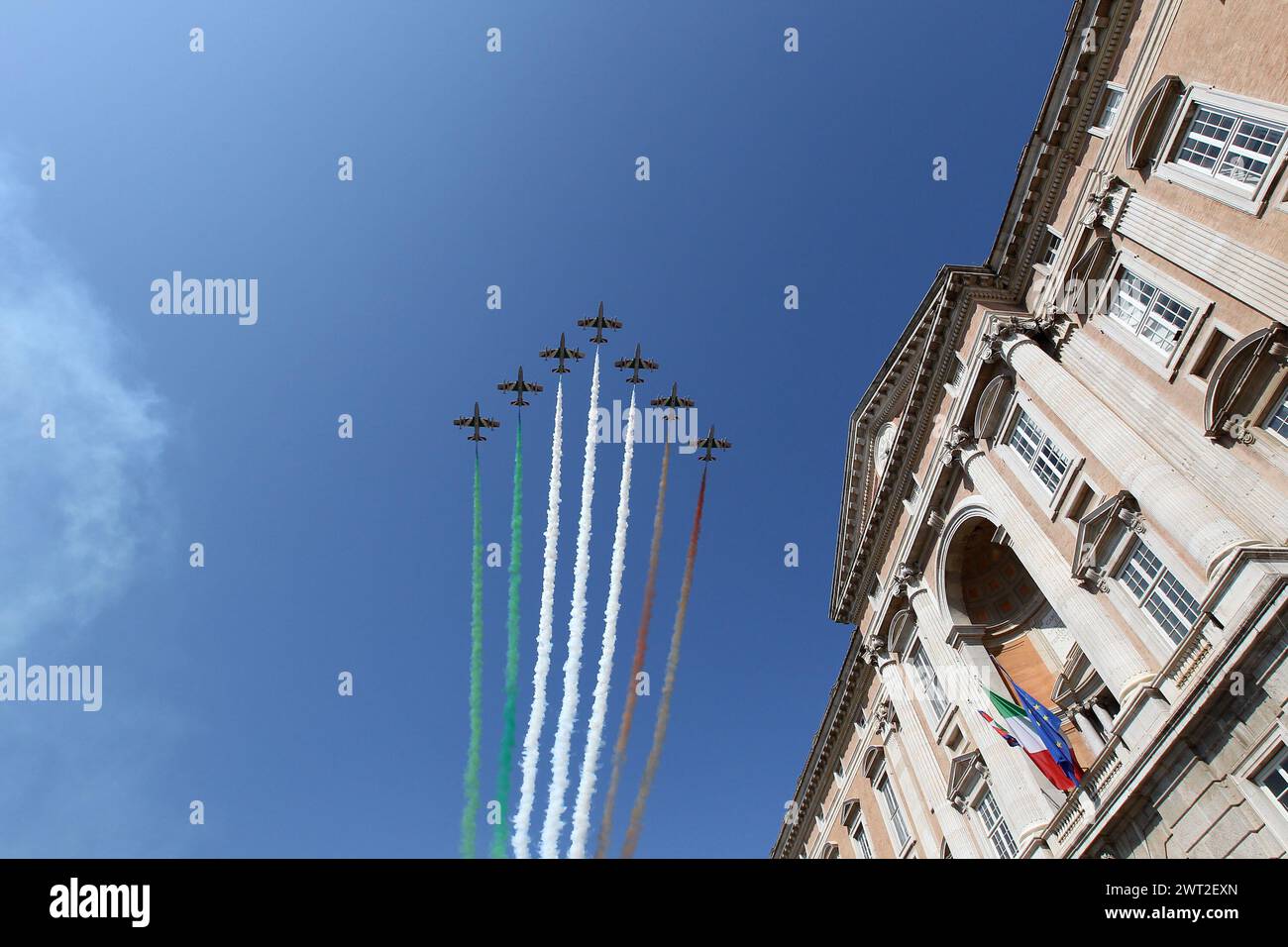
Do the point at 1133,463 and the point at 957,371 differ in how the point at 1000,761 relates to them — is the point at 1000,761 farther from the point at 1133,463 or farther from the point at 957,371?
the point at 957,371

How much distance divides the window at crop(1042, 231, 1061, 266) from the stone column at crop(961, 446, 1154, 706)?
10302 millimetres

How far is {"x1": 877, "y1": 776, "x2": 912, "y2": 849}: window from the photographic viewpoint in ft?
146

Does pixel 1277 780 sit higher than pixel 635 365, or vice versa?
pixel 635 365

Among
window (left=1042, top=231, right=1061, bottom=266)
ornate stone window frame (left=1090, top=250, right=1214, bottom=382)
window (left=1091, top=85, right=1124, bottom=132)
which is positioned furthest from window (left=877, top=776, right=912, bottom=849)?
window (left=1091, top=85, right=1124, bottom=132)

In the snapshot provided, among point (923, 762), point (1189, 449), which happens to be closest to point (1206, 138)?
point (1189, 449)

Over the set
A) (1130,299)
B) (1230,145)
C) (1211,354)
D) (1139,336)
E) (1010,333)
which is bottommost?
(1211,354)

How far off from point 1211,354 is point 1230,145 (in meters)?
7.72

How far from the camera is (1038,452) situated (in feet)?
119

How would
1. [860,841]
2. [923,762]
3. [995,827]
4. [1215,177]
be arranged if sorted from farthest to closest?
1. [860,841]
2. [923,762]
3. [995,827]
4. [1215,177]

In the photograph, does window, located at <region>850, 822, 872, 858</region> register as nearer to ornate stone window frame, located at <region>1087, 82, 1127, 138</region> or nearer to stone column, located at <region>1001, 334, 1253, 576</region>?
stone column, located at <region>1001, 334, 1253, 576</region>
